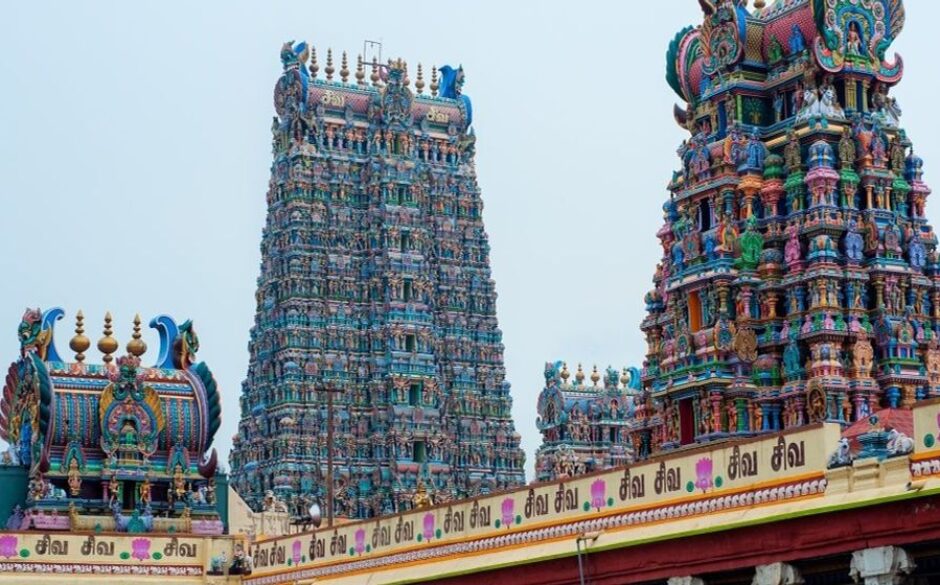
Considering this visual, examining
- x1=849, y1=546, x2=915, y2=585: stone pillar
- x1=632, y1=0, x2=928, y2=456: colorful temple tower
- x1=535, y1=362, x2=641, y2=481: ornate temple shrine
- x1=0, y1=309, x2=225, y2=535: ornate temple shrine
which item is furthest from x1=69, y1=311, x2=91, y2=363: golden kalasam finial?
x1=535, y1=362, x2=641, y2=481: ornate temple shrine

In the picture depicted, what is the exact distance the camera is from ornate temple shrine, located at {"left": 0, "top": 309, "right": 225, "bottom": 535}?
55.1m

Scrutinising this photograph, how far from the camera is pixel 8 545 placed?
43.3 metres

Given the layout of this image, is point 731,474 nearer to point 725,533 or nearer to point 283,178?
point 725,533

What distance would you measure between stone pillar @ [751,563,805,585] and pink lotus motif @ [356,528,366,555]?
Answer: 13476 millimetres

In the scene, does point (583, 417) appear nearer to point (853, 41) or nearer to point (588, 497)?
point (853, 41)

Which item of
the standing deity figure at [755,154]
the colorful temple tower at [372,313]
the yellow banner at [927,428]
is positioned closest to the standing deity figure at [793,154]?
the standing deity figure at [755,154]

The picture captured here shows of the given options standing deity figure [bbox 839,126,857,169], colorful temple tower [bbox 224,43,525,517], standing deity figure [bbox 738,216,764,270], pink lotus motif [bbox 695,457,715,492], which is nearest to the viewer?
pink lotus motif [bbox 695,457,715,492]

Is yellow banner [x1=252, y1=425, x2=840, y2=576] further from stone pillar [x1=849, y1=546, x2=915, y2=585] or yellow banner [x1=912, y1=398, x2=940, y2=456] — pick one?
stone pillar [x1=849, y1=546, x2=915, y2=585]

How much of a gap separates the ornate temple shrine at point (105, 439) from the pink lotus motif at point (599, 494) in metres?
23.8

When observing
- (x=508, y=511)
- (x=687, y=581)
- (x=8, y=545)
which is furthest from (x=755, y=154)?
(x=687, y=581)

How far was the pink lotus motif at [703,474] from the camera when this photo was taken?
30.0 meters

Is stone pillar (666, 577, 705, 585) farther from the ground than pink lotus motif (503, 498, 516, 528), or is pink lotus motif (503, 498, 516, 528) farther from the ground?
pink lotus motif (503, 498, 516, 528)

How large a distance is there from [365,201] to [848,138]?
54.0 metres

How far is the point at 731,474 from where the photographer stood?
29438mm
